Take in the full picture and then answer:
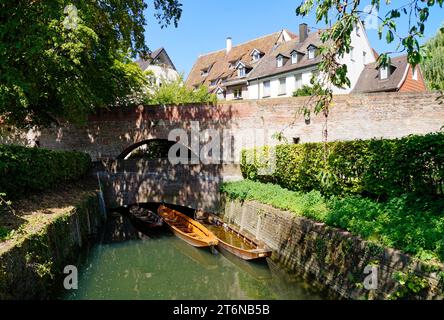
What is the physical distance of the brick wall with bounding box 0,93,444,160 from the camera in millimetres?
16156

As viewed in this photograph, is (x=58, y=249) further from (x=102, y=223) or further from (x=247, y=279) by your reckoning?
(x=102, y=223)

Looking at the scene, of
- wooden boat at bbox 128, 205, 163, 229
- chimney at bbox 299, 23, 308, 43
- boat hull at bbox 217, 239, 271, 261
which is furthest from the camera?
chimney at bbox 299, 23, 308, 43

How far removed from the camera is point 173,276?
365 inches

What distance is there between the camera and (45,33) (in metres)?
9.43

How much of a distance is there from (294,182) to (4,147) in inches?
356

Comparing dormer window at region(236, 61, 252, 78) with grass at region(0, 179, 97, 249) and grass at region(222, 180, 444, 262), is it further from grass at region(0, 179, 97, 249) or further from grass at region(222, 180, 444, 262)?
grass at region(222, 180, 444, 262)

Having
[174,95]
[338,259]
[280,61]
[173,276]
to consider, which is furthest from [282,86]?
[338,259]

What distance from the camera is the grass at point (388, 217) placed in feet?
18.8

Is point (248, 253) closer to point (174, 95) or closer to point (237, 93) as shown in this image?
point (174, 95)

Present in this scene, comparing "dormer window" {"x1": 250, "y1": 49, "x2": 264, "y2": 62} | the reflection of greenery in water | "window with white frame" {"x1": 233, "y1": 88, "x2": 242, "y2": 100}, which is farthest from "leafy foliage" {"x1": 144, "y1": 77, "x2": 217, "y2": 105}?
the reflection of greenery in water

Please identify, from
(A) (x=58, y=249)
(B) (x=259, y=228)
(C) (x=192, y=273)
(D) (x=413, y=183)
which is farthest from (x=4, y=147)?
(D) (x=413, y=183)

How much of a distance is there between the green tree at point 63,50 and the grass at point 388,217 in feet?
27.1

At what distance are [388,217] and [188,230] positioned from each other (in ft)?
25.3

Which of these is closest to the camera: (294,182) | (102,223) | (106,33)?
(294,182)
